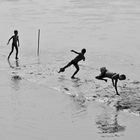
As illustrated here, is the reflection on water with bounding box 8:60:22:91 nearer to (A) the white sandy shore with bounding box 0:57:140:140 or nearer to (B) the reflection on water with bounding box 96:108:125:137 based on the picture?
(A) the white sandy shore with bounding box 0:57:140:140

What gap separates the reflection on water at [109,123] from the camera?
488 inches

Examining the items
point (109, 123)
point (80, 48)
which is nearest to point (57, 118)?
point (109, 123)

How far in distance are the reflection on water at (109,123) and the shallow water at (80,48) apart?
29 mm

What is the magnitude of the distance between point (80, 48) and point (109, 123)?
1169 centimetres

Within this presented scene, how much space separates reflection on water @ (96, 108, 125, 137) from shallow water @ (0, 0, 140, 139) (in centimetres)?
3

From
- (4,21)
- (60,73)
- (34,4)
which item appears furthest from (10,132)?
(34,4)

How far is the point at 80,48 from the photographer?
24328 mm

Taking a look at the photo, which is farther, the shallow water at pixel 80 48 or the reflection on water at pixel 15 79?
the reflection on water at pixel 15 79

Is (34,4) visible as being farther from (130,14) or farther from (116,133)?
(116,133)

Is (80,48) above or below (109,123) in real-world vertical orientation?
below

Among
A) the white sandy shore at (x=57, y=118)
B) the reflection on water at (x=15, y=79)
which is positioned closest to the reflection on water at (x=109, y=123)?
the white sandy shore at (x=57, y=118)

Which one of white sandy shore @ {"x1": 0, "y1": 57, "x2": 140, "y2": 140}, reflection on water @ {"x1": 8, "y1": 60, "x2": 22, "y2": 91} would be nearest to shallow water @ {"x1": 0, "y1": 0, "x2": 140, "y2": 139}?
reflection on water @ {"x1": 8, "y1": 60, "x2": 22, "y2": 91}

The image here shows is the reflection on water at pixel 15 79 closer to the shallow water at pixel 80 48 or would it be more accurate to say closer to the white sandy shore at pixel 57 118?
the shallow water at pixel 80 48

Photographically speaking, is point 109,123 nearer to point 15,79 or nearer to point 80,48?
point 15,79
